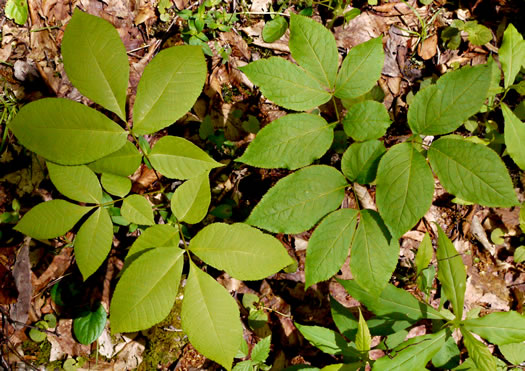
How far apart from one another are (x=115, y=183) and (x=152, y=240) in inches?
13.0

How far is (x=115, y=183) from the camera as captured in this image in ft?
5.32

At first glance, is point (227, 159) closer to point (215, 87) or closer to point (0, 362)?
point (215, 87)

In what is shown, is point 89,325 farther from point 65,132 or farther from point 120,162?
point 65,132

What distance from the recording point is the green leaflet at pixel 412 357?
158 centimetres

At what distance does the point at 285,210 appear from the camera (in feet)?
4.98

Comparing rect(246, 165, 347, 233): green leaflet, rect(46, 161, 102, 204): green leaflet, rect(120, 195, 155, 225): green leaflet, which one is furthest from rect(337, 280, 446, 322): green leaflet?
rect(46, 161, 102, 204): green leaflet

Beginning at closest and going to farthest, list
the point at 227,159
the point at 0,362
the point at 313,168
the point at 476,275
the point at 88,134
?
the point at 88,134
the point at 313,168
the point at 0,362
the point at 227,159
the point at 476,275

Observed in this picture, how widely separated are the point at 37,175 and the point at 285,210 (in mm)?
1535

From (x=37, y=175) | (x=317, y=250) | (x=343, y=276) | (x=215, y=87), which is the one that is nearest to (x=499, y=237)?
(x=343, y=276)

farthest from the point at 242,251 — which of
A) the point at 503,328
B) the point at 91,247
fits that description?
the point at 503,328

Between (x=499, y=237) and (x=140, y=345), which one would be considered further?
(x=499, y=237)

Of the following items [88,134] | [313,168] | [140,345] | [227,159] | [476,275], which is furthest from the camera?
[476,275]

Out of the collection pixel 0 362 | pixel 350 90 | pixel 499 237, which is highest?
pixel 350 90

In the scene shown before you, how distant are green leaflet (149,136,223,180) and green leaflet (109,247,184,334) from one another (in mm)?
346
